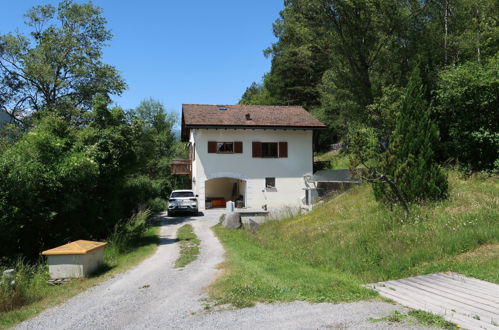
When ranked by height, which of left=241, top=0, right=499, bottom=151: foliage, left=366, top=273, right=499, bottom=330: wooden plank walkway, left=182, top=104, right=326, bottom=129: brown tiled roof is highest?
left=241, top=0, right=499, bottom=151: foliage

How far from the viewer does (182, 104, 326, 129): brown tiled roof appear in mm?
24734

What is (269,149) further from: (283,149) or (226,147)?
(226,147)

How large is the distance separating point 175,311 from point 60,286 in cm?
387

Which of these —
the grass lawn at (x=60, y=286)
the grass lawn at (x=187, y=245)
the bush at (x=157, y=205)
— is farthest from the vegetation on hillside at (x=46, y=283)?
the bush at (x=157, y=205)

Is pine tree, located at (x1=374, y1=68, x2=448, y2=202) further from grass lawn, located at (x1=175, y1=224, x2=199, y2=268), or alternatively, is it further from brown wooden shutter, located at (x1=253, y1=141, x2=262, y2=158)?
brown wooden shutter, located at (x1=253, y1=141, x2=262, y2=158)

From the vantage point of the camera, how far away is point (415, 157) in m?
11.1

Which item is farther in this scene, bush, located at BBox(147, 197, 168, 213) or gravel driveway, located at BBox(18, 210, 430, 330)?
bush, located at BBox(147, 197, 168, 213)

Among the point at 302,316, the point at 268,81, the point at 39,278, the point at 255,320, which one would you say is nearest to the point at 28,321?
the point at 39,278

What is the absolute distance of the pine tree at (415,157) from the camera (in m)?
10.5

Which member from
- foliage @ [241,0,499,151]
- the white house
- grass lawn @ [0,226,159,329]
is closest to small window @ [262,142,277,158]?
the white house

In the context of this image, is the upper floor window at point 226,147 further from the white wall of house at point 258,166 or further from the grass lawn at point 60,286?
the grass lawn at point 60,286

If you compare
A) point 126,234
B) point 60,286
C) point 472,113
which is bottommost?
point 60,286

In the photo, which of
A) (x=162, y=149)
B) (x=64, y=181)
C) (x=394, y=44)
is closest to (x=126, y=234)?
(x=64, y=181)

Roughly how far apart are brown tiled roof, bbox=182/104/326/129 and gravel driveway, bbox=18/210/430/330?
17.3m
